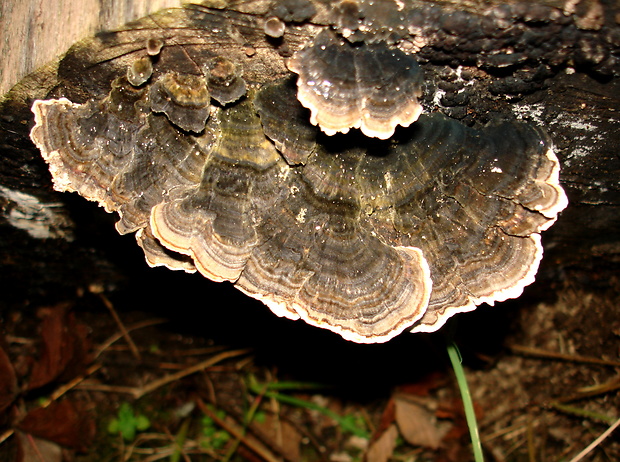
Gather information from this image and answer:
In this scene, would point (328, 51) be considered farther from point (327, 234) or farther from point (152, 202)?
point (152, 202)

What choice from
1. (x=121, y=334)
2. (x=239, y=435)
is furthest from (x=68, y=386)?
(x=239, y=435)

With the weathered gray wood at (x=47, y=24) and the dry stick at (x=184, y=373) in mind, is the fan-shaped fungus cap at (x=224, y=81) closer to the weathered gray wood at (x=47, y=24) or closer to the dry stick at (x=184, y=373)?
the weathered gray wood at (x=47, y=24)

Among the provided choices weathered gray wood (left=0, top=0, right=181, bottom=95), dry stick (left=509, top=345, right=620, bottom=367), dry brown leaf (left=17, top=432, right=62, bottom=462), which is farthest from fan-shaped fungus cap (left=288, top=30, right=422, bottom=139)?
dry brown leaf (left=17, top=432, right=62, bottom=462)

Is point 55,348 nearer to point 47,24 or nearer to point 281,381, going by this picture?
point 281,381

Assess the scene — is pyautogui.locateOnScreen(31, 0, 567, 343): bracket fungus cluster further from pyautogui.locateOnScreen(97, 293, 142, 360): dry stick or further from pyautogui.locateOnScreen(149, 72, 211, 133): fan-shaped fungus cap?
pyautogui.locateOnScreen(97, 293, 142, 360): dry stick

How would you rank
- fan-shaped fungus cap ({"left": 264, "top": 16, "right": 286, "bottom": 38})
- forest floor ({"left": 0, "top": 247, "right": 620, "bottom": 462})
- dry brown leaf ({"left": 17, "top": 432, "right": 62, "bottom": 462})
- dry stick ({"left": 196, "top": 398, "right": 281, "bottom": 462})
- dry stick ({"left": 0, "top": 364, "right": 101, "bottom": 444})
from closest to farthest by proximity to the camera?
fan-shaped fungus cap ({"left": 264, "top": 16, "right": 286, "bottom": 38}) → dry brown leaf ({"left": 17, "top": 432, "right": 62, "bottom": 462}) → forest floor ({"left": 0, "top": 247, "right": 620, "bottom": 462}) → dry stick ({"left": 0, "top": 364, "right": 101, "bottom": 444}) → dry stick ({"left": 196, "top": 398, "right": 281, "bottom": 462})

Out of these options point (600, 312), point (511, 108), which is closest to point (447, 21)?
point (511, 108)
